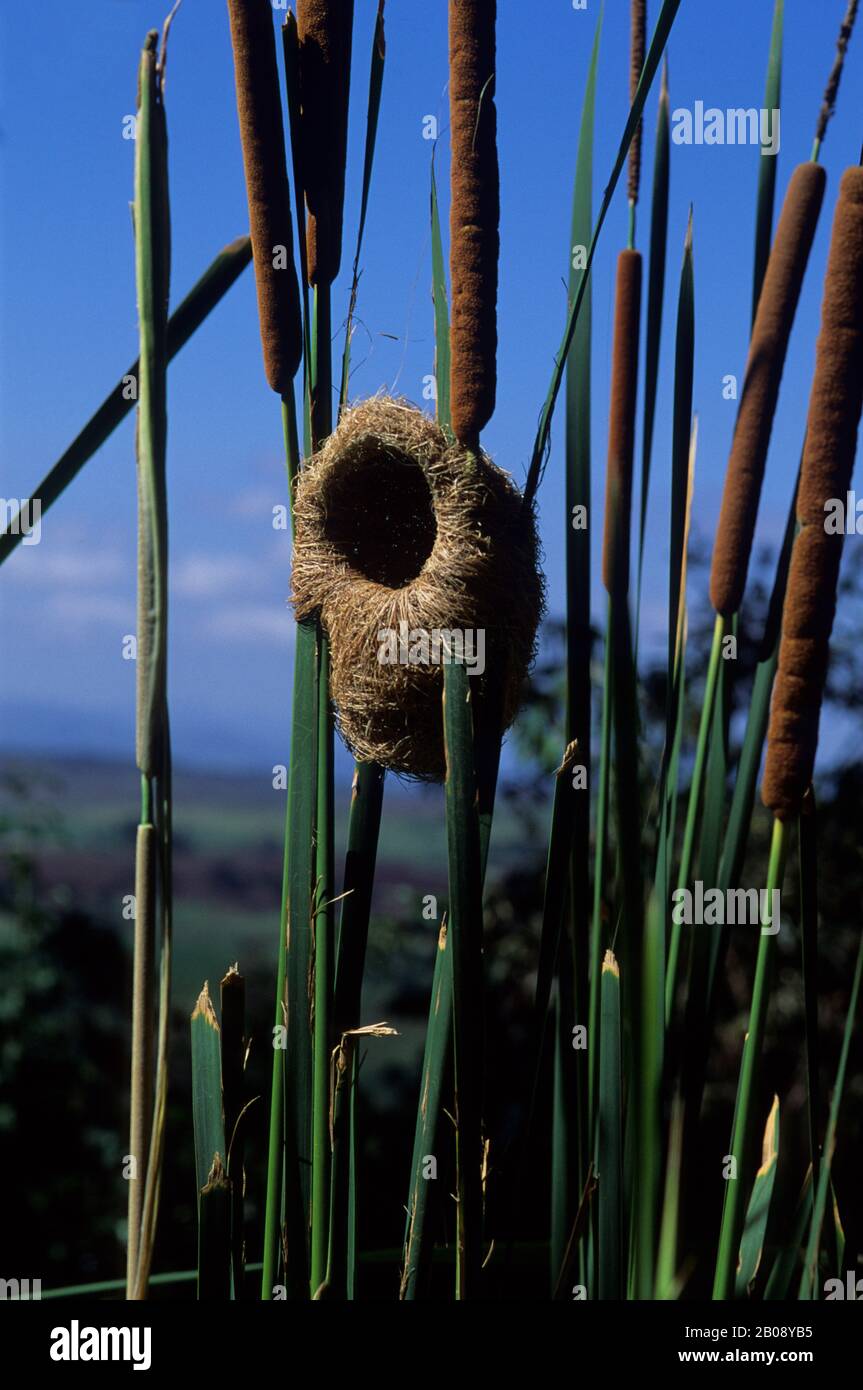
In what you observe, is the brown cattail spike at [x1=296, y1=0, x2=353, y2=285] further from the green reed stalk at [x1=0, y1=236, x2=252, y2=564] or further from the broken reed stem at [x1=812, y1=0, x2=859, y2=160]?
the broken reed stem at [x1=812, y1=0, x2=859, y2=160]

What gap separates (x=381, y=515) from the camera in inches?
43.1

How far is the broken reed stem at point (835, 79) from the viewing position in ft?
2.69

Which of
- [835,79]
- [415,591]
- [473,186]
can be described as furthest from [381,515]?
[835,79]

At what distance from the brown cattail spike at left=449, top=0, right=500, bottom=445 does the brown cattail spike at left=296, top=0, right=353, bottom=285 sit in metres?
0.09

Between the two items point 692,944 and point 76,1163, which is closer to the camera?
point 692,944

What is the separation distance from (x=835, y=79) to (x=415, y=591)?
47 cm

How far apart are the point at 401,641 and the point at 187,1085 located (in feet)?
7.22

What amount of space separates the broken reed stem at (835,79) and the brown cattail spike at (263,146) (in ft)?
1.29

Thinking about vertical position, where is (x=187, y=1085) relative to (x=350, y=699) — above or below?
below

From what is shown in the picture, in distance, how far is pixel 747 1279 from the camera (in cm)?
83

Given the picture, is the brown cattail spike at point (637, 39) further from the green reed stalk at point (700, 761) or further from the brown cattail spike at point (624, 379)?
the green reed stalk at point (700, 761)

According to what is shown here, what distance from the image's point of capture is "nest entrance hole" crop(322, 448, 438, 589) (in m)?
0.99
